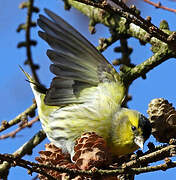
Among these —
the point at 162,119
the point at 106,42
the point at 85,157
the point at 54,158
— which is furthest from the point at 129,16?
the point at 106,42

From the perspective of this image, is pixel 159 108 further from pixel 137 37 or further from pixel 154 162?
pixel 137 37

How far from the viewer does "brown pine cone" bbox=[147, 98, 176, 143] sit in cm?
156

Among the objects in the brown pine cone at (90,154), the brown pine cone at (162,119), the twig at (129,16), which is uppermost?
the twig at (129,16)

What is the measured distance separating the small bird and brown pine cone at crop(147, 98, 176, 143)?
16 cm

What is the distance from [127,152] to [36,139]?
1.94 feet

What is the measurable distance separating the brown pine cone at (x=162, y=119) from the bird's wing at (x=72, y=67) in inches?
16.0


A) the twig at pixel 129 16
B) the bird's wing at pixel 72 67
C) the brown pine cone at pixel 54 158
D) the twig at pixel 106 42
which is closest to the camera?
the twig at pixel 129 16

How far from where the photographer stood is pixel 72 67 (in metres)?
1.95

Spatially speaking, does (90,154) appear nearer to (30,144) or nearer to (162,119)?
(162,119)

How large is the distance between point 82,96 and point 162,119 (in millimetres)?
566

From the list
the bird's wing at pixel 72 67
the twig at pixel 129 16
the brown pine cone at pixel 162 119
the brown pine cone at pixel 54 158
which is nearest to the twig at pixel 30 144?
the bird's wing at pixel 72 67

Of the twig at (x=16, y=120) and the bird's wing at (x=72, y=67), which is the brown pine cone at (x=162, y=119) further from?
the twig at (x=16, y=120)

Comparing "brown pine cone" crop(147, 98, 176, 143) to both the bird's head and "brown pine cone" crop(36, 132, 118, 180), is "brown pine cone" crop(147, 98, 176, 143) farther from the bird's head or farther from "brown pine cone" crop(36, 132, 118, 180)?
"brown pine cone" crop(36, 132, 118, 180)

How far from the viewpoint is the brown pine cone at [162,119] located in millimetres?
1561
